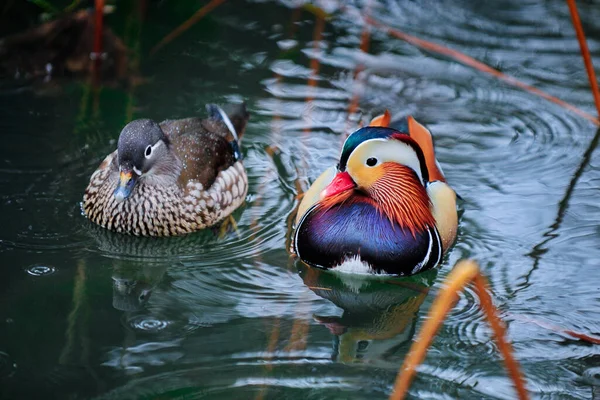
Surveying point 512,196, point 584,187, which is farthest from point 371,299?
point 584,187

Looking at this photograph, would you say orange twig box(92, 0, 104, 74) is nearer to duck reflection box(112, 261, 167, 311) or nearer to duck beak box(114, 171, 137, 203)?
duck beak box(114, 171, 137, 203)

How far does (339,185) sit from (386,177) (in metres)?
0.38

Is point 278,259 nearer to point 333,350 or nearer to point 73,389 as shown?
point 333,350

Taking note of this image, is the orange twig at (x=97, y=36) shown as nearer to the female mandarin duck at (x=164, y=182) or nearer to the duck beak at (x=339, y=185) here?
the female mandarin duck at (x=164, y=182)

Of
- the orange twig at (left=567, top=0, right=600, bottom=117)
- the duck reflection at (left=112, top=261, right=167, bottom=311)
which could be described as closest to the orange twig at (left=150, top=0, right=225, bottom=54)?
the duck reflection at (left=112, top=261, right=167, bottom=311)

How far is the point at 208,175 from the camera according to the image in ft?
18.6

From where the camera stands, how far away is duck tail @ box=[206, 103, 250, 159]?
6.11 metres

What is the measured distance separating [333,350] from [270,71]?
352 cm

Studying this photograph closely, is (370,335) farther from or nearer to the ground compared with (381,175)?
nearer to the ground

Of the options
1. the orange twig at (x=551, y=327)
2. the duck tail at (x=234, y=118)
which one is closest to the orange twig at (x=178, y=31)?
the duck tail at (x=234, y=118)

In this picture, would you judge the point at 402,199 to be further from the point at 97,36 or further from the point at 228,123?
the point at 97,36

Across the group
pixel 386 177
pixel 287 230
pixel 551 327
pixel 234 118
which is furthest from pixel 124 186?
pixel 551 327

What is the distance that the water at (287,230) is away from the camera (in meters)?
4.21

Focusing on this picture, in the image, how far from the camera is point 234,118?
6273 mm
